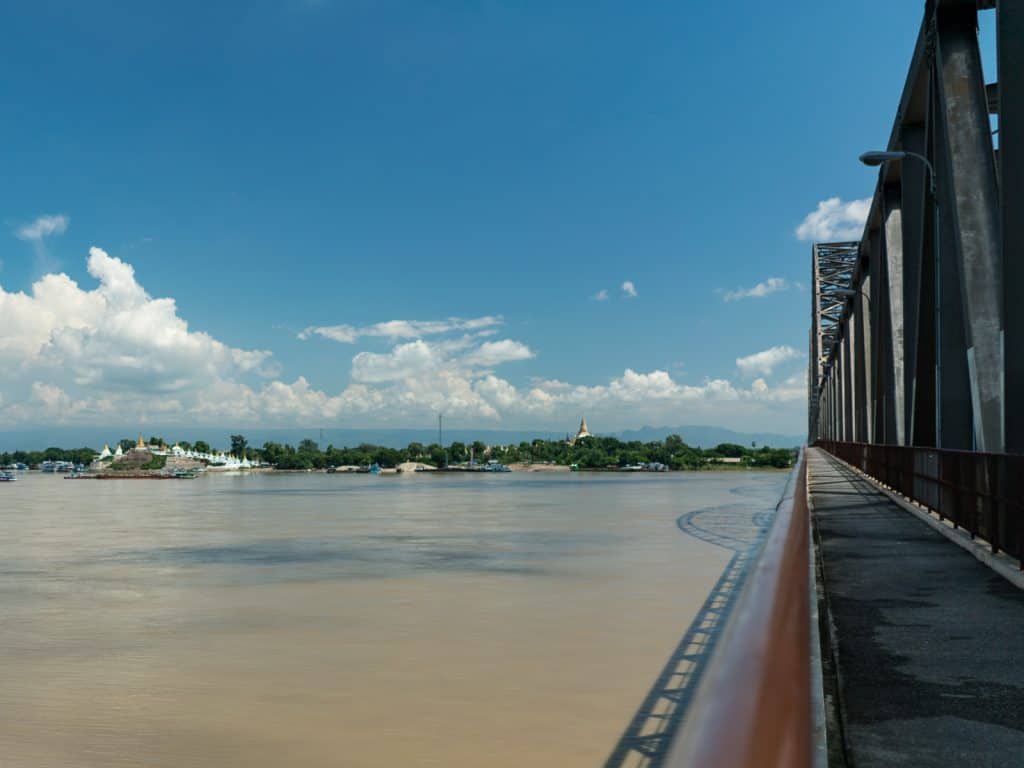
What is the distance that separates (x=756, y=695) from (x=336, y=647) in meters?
17.3

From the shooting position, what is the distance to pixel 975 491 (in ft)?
34.8

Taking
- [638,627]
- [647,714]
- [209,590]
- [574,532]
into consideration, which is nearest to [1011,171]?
[647,714]

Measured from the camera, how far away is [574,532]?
4466 centimetres

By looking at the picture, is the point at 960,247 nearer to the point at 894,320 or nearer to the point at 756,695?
the point at 894,320

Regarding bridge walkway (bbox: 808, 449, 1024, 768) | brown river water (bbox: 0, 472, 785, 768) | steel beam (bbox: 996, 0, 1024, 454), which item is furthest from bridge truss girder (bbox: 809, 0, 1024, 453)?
brown river water (bbox: 0, 472, 785, 768)

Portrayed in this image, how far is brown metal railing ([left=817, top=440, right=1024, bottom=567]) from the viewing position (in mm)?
9023

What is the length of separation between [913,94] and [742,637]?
2185 cm

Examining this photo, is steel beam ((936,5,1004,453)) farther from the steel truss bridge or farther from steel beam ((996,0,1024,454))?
steel beam ((996,0,1024,454))

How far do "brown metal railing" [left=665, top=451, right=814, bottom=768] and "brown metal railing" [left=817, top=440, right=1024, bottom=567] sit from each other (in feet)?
24.7

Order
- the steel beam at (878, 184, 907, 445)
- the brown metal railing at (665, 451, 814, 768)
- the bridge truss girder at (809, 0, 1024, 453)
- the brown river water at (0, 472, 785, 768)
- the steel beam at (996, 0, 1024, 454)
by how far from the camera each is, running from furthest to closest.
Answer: the steel beam at (878, 184, 907, 445) < the brown river water at (0, 472, 785, 768) < the bridge truss girder at (809, 0, 1024, 453) < the steel beam at (996, 0, 1024, 454) < the brown metal railing at (665, 451, 814, 768)

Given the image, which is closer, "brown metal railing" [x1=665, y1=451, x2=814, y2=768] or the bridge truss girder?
"brown metal railing" [x1=665, y1=451, x2=814, y2=768]

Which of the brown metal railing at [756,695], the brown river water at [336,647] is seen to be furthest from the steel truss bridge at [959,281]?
the brown metal railing at [756,695]

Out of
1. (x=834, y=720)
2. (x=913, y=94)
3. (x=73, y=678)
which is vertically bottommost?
(x=73, y=678)

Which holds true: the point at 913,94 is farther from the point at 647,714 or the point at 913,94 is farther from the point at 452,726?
the point at 452,726
